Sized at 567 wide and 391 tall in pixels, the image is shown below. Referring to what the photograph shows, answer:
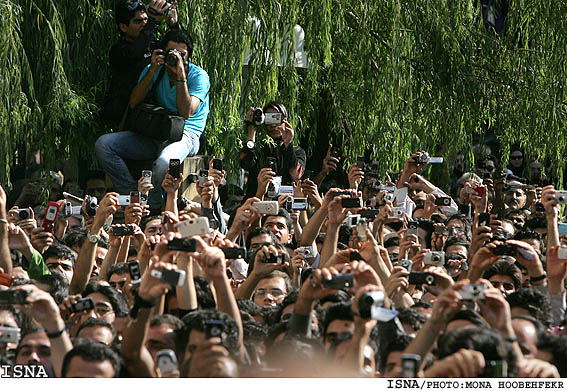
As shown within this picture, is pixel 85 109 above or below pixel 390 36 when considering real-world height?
below

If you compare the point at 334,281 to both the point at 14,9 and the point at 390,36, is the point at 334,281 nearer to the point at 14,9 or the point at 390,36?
the point at 14,9

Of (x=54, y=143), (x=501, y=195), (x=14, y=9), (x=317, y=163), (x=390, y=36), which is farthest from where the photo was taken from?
(x=317, y=163)

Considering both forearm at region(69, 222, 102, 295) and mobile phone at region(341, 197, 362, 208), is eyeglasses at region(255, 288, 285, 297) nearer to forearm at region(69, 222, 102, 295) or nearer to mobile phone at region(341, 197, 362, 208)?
mobile phone at region(341, 197, 362, 208)

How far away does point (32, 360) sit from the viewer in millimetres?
5203

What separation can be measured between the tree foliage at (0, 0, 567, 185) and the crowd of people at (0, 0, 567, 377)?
1.20ft

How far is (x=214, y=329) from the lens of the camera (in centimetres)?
490

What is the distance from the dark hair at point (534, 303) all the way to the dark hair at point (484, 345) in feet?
3.44

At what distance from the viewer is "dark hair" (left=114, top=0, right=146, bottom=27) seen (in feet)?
28.0

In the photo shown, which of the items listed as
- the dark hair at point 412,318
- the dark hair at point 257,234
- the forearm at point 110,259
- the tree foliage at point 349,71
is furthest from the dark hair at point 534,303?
the tree foliage at point 349,71

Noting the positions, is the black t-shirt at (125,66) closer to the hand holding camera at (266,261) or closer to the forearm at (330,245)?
the forearm at (330,245)

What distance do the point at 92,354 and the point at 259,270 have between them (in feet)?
6.32

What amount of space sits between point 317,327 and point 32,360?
134 centimetres

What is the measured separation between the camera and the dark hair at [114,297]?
6074 millimetres

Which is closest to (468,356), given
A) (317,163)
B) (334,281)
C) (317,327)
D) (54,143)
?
(334,281)
